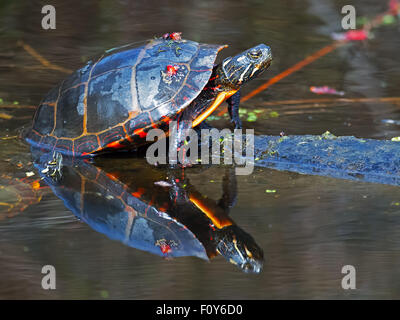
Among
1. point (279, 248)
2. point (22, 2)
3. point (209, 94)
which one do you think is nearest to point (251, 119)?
point (209, 94)

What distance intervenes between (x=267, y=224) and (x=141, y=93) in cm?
191

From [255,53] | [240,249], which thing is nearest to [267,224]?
[240,249]

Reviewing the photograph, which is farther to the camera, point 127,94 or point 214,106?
point 214,106

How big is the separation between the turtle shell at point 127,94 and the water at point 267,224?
35cm

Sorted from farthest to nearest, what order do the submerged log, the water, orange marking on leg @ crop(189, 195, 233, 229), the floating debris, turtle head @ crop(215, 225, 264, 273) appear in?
the floating debris
the submerged log
orange marking on leg @ crop(189, 195, 233, 229)
turtle head @ crop(215, 225, 264, 273)
the water

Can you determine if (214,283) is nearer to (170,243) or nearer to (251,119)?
(170,243)

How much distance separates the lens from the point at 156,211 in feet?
17.1

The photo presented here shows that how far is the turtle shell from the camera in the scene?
236 inches

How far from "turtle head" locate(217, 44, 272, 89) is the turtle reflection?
3.04 feet

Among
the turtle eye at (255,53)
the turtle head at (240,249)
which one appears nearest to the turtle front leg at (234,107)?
the turtle eye at (255,53)

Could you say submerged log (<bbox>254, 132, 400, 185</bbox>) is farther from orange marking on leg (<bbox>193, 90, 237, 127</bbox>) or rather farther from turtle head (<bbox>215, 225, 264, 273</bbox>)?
turtle head (<bbox>215, 225, 264, 273</bbox>)

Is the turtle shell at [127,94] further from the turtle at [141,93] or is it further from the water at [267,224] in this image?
the water at [267,224]

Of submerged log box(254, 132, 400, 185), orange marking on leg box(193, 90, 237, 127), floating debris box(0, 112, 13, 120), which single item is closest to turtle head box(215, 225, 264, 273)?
submerged log box(254, 132, 400, 185)

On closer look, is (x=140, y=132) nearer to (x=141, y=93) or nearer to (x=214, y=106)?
(x=141, y=93)
